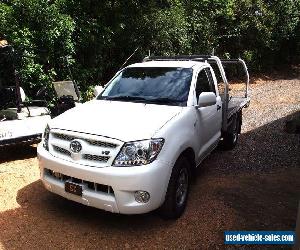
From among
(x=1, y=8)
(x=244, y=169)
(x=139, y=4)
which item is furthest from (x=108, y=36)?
(x=244, y=169)

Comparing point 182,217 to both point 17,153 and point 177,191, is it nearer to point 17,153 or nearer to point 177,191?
point 177,191

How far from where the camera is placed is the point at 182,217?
489 cm

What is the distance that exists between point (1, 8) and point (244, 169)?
7059 mm

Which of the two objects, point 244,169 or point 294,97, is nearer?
point 244,169

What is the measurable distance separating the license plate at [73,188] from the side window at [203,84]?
238 centimetres

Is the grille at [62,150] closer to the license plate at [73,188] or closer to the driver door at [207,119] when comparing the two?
the license plate at [73,188]

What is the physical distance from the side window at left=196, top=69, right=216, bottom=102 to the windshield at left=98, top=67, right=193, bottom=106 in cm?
19

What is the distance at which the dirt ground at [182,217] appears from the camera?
172 inches

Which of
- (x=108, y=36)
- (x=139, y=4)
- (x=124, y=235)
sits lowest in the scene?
(x=124, y=235)

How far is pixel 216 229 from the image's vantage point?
4668mm

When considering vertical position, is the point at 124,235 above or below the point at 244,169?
above

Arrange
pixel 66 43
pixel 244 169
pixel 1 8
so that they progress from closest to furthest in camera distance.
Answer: pixel 244 169
pixel 1 8
pixel 66 43

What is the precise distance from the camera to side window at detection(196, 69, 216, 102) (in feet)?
18.8

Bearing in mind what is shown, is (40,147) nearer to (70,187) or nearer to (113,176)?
(70,187)
